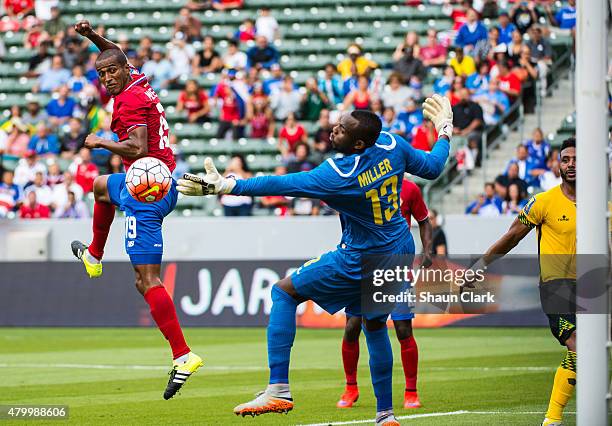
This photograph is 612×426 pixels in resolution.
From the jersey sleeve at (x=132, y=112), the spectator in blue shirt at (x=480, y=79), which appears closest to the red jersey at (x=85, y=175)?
the spectator in blue shirt at (x=480, y=79)

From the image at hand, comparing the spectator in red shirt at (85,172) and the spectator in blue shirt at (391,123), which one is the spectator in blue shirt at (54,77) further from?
the spectator in blue shirt at (391,123)

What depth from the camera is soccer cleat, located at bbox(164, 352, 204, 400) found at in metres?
9.97

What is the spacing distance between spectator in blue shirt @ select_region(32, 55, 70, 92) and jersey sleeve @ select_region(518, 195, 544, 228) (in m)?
20.4

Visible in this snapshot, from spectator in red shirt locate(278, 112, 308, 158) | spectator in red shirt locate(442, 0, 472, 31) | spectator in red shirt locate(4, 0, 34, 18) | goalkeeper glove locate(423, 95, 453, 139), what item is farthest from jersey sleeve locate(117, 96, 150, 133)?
spectator in red shirt locate(4, 0, 34, 18)

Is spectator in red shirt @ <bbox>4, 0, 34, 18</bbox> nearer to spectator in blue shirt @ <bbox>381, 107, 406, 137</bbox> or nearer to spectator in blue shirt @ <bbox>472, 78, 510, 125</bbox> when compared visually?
spectator in blue shirt @ <bbox>381, 107, 406, 137</bbox>

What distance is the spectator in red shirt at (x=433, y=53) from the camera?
25.7 metres

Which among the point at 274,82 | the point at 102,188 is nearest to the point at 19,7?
the point at 274,82

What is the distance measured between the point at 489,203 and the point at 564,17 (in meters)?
5.03

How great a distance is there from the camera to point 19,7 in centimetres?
3105

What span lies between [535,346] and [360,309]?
849 cm

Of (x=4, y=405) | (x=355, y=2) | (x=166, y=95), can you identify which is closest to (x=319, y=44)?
(x=355, y=2)

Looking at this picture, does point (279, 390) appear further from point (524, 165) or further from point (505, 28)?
point (505, 28)

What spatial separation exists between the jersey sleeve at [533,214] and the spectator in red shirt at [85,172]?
53.6 feet

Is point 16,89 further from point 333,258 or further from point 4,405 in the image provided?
point 333,258
